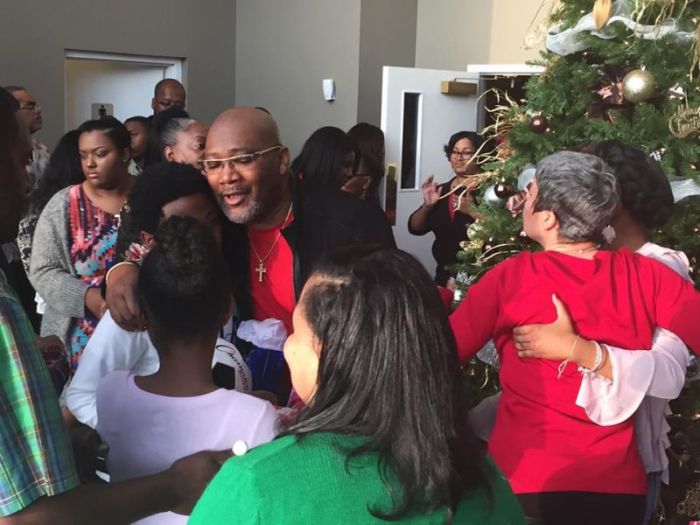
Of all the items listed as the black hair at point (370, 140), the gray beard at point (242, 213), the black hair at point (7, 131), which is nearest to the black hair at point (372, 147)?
the black hair at point (370, 140)

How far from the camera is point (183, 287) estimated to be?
1.96m

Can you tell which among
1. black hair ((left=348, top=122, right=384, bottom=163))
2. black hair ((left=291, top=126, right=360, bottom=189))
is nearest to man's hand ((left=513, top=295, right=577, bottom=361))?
black hair ((left=291, top=126, right=360, bottom=189))

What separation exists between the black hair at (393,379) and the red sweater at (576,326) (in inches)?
39.3

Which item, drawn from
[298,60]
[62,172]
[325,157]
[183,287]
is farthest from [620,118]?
[298,60]

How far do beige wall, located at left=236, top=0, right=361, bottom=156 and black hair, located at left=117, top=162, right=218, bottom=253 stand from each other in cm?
523

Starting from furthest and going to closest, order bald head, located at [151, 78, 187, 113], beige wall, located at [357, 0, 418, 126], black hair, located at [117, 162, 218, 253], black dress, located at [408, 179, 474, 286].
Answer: beige wall, located at [357, 0, 418, 126] → bald head, located at [151, 78, 187, 113] → black dress, located at [408, 179, 474, 286] → black hair, located at [117, 162, 218, 253]

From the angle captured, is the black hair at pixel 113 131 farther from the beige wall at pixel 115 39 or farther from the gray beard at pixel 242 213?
the beige wall at pixel 115 39

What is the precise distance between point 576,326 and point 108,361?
1.23 meters

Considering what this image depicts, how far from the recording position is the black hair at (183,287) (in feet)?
6.42

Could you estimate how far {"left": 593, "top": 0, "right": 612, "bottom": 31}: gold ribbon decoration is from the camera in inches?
114

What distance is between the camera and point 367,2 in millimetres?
7668

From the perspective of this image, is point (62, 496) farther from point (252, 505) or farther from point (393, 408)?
point (393, 408)

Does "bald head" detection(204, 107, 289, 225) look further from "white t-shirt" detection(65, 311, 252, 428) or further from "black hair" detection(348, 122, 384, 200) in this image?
"black hair" detection(348, 122, 384, 200)

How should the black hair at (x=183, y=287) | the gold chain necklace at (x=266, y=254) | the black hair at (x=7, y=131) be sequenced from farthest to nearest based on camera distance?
the gold chain necklace at (x=266, y=254) → the black hair at (x=183, y=287) → the black hair at (x=7, y=131)
